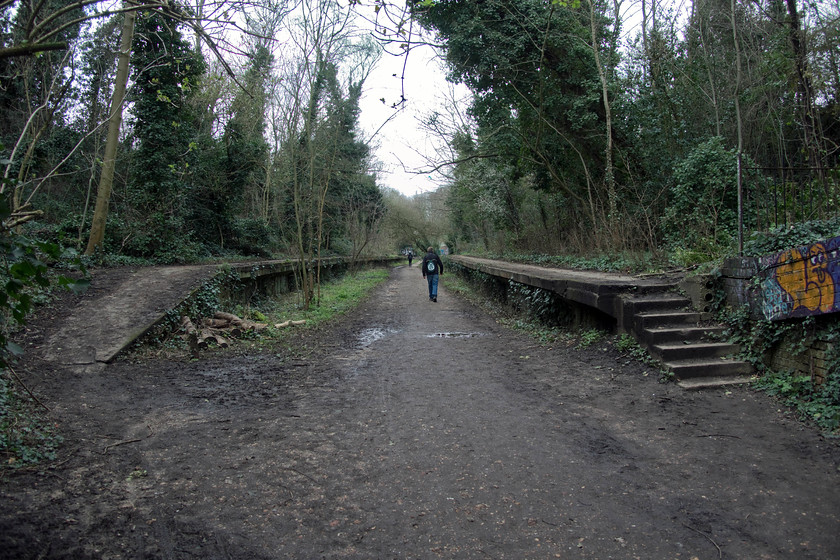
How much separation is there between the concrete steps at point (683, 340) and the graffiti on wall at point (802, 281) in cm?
65

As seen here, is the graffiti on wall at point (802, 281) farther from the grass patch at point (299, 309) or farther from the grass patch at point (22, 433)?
the grass patch at point (299, 309)

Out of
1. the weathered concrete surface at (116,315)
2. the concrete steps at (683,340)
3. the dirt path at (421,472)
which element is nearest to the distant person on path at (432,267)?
the weathered concrete surface at (116,315)

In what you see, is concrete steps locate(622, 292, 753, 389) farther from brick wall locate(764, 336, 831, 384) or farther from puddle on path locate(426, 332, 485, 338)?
puddle on path locate(426, 332, 485, 338)

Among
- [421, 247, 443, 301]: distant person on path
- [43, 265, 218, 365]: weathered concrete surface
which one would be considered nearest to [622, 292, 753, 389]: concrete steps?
[43, 265, 218, 365]: weathered concrete surface

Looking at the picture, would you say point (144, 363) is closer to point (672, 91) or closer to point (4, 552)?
point (4, 552)

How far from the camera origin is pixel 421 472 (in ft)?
12.0

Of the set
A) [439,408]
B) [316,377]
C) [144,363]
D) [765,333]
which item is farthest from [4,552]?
[765,333]

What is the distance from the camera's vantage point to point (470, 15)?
14.8 meters

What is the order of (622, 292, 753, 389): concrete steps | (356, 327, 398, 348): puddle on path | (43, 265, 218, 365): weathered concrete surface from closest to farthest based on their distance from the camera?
(622, 292, 753, 389): concrete steps, (43, 265, 218, 365): weathered concrete surface, (356, 327, 398, 348): puddle on path

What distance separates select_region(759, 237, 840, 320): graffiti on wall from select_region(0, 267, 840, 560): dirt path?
3.17ft

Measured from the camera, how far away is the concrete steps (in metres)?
5.41

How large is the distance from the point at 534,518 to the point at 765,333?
3855 millimetres

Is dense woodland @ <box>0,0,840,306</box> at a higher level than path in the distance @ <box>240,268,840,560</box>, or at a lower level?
higher

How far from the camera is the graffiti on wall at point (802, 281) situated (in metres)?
4.54
